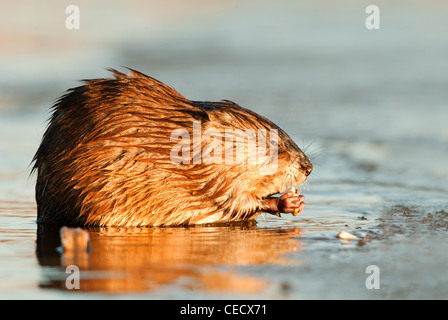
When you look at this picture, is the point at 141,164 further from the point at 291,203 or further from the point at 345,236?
the point at 345,236

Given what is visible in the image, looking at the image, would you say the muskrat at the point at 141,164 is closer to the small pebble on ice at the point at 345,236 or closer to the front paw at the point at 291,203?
the front paw at the point at 291,203

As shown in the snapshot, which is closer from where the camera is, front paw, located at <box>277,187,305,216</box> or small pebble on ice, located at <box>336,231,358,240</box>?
small pebble on ice, located at <box>336,231,358,240</box>

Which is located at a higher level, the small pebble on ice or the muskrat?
the muskrat

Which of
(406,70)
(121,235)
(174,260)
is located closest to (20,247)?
(121,235)

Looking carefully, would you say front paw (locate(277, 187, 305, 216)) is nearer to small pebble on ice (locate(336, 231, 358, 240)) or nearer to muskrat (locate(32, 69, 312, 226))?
muskrat (locate(32, 69, 312, 226))

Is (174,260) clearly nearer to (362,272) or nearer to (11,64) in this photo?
(362,272)

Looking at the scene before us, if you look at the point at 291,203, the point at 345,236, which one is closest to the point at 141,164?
the point at 291,203

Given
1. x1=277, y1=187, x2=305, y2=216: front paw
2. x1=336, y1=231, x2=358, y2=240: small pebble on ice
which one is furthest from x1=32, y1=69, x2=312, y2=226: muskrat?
x1=336, y1=231, x2=358, y2=240: small pebble on ice

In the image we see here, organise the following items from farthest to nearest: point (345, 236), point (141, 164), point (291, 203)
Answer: point (291, 203)
point (141, 164)
point (345, 236)

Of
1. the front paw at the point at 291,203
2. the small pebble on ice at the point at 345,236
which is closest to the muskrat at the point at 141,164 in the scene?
the front paw at the point at 291,203
